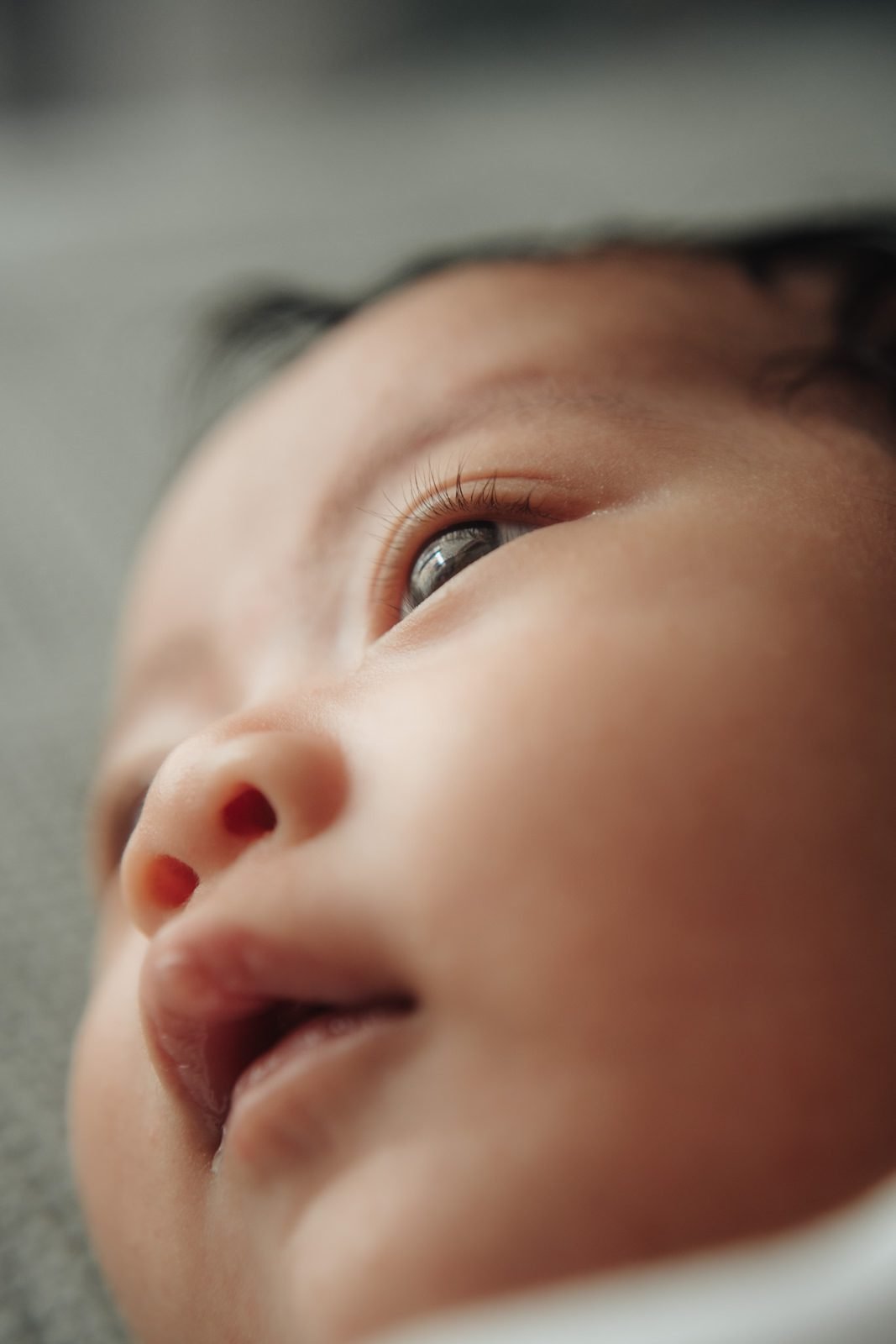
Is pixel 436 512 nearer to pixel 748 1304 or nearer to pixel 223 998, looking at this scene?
pixel 223 998

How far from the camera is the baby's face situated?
327 mm

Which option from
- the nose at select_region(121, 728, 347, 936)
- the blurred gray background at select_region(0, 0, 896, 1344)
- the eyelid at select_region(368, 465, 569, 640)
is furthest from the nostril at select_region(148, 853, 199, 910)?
the blurred gray background at select_region(0, 0, 896, 1344)

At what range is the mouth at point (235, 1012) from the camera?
0.37m

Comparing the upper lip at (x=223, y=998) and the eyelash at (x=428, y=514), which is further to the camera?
the eyelash at (x=428, y=514)

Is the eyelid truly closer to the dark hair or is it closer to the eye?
the eye

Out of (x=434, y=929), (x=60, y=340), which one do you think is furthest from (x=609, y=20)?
(x=434, y=929)

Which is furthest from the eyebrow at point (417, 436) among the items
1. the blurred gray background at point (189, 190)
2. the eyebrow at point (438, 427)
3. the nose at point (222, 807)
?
the blurred gray background at point (189, 190)

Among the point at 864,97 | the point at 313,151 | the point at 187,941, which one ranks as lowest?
the point at 864,97

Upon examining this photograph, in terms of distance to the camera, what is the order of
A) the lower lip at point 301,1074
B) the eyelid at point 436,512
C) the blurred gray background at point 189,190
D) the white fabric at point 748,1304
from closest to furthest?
the white fabric at point 748,1304 < the lower lip at point 301,1074 < the eyelid at point 436,512 < the blurred gray background at point 189,190

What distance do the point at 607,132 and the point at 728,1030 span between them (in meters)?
1.44

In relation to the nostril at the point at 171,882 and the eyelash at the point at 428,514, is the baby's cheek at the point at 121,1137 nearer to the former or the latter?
the nostril at the point at 171,882

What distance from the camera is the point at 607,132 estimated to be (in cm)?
157

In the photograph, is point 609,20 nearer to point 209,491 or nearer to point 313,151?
point 313,151

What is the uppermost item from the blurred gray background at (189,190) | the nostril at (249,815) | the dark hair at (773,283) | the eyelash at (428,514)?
the eyelash at (428,514)
